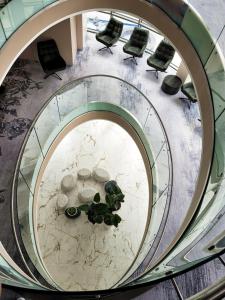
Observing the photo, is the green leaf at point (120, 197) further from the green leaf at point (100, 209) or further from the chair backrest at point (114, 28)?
the chair backrest at point (114, 28)

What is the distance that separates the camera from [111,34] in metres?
11.5

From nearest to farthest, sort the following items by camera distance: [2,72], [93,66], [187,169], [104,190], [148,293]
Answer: [148,293] → [2,72] → [187,169] → [104,190] → [93,66]

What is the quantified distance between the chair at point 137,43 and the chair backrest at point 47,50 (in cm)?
255

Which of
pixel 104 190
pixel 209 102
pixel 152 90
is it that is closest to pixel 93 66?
pixel 152 90

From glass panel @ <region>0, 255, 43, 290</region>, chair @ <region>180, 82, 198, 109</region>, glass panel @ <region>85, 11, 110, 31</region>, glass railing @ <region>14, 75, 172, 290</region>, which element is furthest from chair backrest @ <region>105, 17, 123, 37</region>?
glass panel @ <region>0, 255, 43, 290</region>

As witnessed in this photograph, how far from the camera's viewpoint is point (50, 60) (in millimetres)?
10516

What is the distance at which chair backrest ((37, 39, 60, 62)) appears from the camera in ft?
33.6

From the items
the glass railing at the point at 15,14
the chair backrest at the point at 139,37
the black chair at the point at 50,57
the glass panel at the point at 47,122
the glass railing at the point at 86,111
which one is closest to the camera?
the glass railing at the point at 15,14

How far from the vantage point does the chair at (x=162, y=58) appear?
1067cm

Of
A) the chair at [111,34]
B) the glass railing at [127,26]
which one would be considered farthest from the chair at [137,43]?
the glass railing at [127,26]

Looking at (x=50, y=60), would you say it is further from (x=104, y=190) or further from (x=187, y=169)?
(x=187, y=169)

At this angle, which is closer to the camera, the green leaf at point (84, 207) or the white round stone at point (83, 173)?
the green leaf at point (84, 207)

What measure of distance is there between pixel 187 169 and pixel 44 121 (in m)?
4.39

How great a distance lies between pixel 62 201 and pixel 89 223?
1032 millimetres
